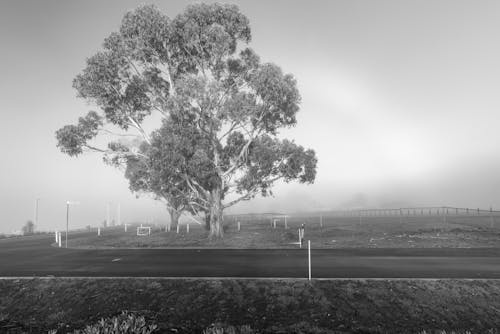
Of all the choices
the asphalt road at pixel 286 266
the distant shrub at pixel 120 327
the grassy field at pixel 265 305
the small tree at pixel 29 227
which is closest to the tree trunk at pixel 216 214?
the asphalt road at pixel 286 266

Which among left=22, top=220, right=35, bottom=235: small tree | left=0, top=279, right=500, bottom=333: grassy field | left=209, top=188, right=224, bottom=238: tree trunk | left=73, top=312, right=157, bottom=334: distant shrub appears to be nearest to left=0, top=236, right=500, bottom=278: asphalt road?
left=0, top=279, right=500, bottom=333: grassy field

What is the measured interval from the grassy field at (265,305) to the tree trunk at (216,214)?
16943 millimetres

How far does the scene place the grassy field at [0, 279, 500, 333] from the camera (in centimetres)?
855

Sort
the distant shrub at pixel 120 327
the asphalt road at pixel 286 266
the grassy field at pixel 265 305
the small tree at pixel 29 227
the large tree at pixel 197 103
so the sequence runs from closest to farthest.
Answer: the distant shrub at pixel 120 327 → the grassy field at pixel 265 305 → the asphalt road at pixel 286 266 → the large tree at pixel 197 103 → the small tree at pixel 29 227

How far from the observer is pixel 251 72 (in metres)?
28.4

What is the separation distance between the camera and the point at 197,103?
2608 centimetres

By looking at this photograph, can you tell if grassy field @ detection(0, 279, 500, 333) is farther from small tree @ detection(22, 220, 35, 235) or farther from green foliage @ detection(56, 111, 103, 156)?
small tree @ detection(22, 220, 35, 235)

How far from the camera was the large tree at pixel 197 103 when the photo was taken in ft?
84.3

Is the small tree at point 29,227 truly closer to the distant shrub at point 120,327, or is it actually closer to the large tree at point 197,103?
the large tree at point 197,103

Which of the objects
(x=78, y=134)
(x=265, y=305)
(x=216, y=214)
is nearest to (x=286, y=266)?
(x=265, y=305)

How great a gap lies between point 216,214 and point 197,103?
9.20 metres

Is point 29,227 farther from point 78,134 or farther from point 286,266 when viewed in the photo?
point 286,266

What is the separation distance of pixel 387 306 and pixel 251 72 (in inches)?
891

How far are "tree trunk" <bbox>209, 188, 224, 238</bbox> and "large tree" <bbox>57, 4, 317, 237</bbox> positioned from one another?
0.28 ft
